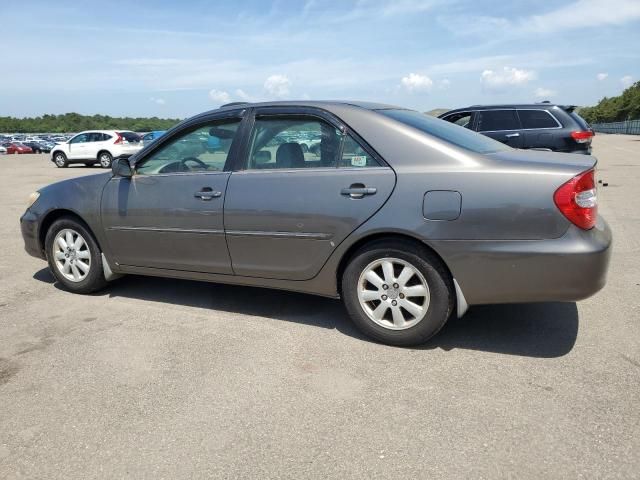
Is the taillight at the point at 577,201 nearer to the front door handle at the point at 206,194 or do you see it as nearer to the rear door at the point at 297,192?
the rear door at the point at 297,192

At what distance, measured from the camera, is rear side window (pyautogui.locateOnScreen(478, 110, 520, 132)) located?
1112 cm

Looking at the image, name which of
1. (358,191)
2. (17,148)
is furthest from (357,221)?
(17,148)

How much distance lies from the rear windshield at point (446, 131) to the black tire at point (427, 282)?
775 millimetres

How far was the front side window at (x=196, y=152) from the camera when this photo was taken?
14.1 ft

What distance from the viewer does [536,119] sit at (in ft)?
36.0

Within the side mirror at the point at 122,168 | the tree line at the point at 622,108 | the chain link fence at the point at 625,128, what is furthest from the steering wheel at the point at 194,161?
the tree line at the point at 622,108

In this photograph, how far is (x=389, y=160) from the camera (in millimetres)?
3650

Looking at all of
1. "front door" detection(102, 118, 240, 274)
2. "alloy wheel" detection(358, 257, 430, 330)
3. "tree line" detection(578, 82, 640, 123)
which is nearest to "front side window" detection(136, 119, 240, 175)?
"front door" detection(102, 118, 240, 274)

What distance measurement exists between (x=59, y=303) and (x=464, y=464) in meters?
3.78

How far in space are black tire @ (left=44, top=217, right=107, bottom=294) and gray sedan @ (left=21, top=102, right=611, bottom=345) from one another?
3 cm

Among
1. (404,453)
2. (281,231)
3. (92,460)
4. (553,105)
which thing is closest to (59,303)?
(281,231)

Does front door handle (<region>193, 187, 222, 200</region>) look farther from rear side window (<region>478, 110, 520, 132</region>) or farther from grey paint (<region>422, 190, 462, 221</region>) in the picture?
rear side window (<region>478, 110, 520, 132</region>)

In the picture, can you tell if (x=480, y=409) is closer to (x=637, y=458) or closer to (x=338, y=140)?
(x=637, y=458)

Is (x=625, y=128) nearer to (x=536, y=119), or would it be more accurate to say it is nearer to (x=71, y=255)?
(x=536, y=119)
